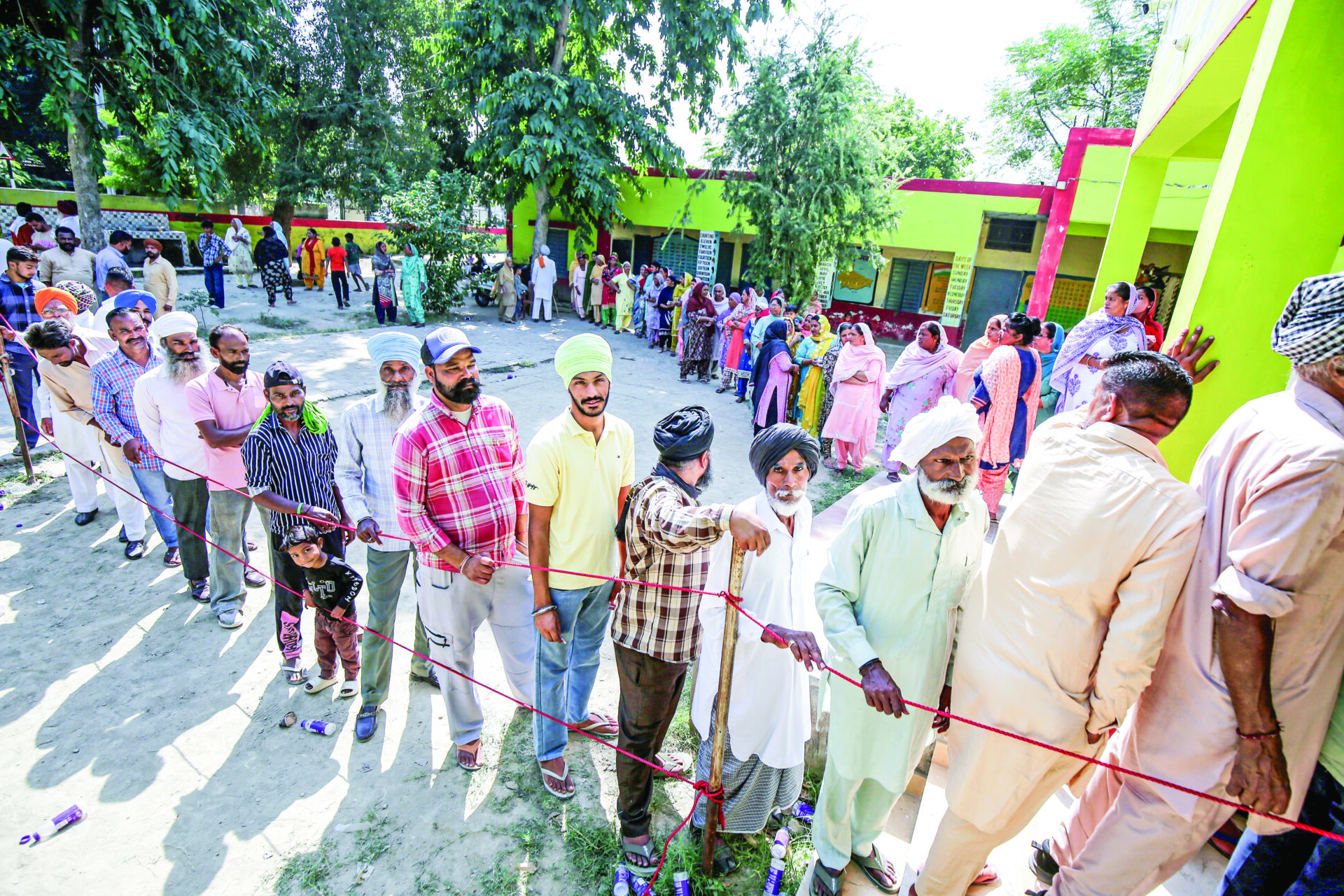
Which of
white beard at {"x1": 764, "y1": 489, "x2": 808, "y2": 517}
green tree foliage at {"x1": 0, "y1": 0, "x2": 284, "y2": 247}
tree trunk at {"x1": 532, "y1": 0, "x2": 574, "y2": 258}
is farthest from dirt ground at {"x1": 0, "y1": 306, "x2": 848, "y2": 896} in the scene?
tree trunk at {"x1": 532, "y1": 0, "x2": 574, "y2": 258}

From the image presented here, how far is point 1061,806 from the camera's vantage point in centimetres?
279

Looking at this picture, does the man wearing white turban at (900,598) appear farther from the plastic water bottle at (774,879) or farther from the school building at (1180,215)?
the school building at (1180,215)

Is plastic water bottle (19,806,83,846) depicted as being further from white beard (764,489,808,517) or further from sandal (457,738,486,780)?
white beard (764,489,808,517)

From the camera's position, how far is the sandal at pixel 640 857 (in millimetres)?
2504

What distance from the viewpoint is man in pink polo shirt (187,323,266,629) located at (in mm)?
3504

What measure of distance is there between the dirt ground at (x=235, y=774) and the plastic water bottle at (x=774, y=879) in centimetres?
9

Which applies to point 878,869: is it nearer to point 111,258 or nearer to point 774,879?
point 774,879

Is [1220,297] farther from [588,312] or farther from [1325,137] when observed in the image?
[588,312]

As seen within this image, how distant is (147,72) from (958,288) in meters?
16.5

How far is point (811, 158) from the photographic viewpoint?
12922mm

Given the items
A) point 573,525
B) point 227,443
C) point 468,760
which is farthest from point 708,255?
point 468,760

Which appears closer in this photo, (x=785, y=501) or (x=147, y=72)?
(x=785, y=501)

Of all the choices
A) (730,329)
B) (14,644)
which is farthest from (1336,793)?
(730,329)

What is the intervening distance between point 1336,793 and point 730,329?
31.4 ft
